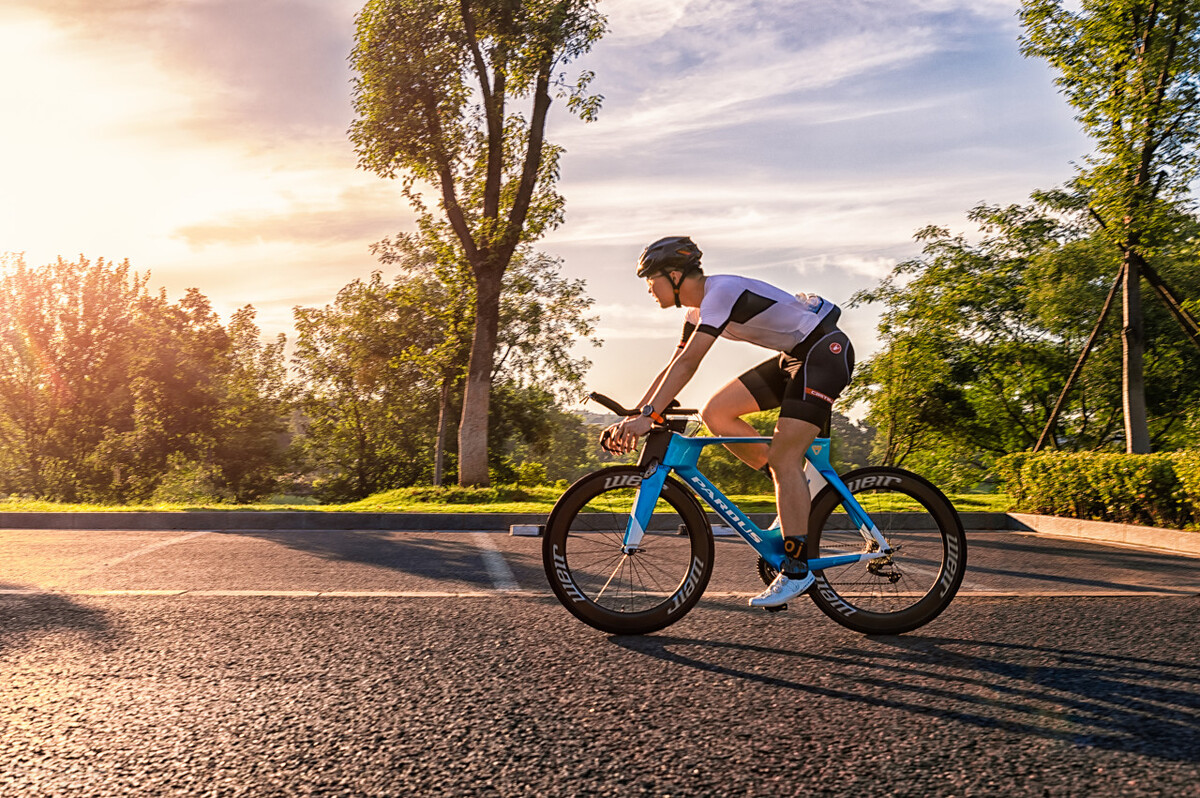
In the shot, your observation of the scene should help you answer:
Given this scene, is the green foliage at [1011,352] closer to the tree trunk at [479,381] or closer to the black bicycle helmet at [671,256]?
the tree trunk at [479,381]

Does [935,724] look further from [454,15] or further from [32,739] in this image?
[454,15]

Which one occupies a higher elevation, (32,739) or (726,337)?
(726,337)

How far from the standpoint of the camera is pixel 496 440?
41031 millimetres

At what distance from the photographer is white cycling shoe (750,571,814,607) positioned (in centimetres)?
428

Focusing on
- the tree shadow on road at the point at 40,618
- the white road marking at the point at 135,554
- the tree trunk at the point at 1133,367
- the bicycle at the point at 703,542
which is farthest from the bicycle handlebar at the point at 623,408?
the tree trunk at the point at 1133,367

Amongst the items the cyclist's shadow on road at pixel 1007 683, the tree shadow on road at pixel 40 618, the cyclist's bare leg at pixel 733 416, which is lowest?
the cyclist's shadow on road at pixel 1007 683

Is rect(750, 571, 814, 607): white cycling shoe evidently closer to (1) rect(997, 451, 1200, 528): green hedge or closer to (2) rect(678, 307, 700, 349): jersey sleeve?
(2) rect(678, 307, 700, 349): jersey sleeve

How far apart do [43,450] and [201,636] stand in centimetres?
4624

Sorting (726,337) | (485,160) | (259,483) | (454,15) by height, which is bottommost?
(259,483)

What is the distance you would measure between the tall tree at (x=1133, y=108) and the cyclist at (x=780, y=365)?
1264 cm

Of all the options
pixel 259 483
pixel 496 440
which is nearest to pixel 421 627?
pixel 496 440

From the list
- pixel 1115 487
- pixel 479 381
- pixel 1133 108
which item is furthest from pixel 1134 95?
pixel 479 381

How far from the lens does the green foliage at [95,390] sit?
1688 inches

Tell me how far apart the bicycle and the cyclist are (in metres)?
0.11
